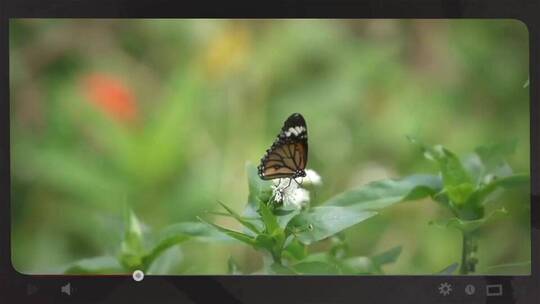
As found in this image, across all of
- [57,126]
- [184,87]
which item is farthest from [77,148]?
[184,87]

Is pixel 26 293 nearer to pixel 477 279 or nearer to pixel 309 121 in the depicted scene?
pixel 309 121

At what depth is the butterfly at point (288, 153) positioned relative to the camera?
3.54ft

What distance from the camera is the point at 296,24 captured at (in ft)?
3.52

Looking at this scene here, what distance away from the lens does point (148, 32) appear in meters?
1.08

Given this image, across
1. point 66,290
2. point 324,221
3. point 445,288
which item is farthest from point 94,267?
point 445,288

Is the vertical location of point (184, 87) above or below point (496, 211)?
above

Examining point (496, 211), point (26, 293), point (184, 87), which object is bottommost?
point (26, 293)

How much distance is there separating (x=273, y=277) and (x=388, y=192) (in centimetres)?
18

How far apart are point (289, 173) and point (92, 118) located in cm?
26

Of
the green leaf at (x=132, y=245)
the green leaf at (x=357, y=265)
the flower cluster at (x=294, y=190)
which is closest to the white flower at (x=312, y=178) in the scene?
the flower cluster at (x=294, y=190)

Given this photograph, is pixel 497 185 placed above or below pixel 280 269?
above

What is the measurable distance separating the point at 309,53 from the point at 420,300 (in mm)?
342

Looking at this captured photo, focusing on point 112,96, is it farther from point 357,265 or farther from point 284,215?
point 357,265

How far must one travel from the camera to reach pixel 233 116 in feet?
3.54
